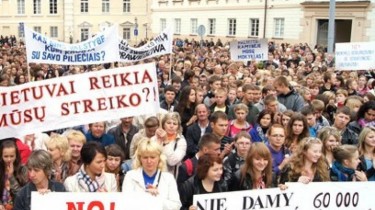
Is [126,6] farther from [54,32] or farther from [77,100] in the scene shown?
[77,100]

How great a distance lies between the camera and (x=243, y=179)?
529cm

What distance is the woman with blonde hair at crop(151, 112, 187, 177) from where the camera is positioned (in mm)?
6070

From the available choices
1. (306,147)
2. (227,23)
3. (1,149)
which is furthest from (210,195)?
(227,23)

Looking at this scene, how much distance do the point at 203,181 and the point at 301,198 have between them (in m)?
0.95

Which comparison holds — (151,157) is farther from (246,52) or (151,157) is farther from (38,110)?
(246,52)

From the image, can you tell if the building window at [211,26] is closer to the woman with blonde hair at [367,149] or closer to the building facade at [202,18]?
the building facade at [202,18]

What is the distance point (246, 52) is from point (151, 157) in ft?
34.3

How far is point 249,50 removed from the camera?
15.0 metres

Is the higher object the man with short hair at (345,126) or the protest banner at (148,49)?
the protest banner at (148,49)

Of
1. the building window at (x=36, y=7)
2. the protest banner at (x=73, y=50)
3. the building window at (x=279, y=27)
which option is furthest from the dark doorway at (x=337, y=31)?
the building window at (x=36, y=7)

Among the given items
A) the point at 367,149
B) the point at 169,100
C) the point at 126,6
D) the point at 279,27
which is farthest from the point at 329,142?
the point at 126,6

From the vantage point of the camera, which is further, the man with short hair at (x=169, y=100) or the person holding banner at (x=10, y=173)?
the man with short hair at (x=169, y=100)

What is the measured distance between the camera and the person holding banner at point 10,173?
516cm

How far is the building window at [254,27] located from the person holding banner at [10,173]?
124ft
